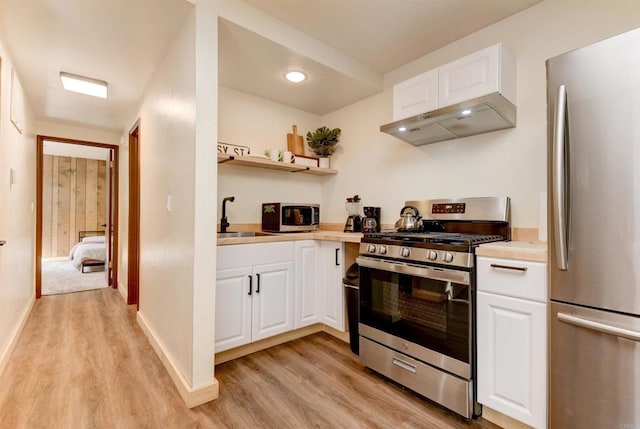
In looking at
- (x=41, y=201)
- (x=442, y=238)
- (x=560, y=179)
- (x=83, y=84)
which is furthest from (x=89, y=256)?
(x=560, y=179)

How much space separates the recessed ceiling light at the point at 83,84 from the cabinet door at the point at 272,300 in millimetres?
2213

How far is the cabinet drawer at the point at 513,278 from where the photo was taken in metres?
1.40

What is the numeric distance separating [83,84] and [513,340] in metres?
3.71

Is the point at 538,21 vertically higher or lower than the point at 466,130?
higher

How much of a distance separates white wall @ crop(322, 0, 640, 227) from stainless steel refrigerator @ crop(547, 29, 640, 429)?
737 mm

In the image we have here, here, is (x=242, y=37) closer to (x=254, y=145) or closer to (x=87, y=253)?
(x=254, y=145)

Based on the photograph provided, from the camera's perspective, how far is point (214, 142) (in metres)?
1.81

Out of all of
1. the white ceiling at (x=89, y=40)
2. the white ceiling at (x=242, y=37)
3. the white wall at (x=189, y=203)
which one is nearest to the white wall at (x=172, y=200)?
the white wall at (x=189, y=203)

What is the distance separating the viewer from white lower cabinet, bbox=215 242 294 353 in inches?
84.7

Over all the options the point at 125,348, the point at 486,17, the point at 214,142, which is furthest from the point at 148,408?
the point at 486,17

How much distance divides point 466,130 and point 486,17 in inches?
29.1

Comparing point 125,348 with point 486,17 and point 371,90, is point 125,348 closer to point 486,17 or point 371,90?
point 371,90

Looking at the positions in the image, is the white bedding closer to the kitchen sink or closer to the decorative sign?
the kitchen sink

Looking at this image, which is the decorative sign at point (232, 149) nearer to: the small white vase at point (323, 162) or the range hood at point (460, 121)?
the small white vase at point (323, 162)
